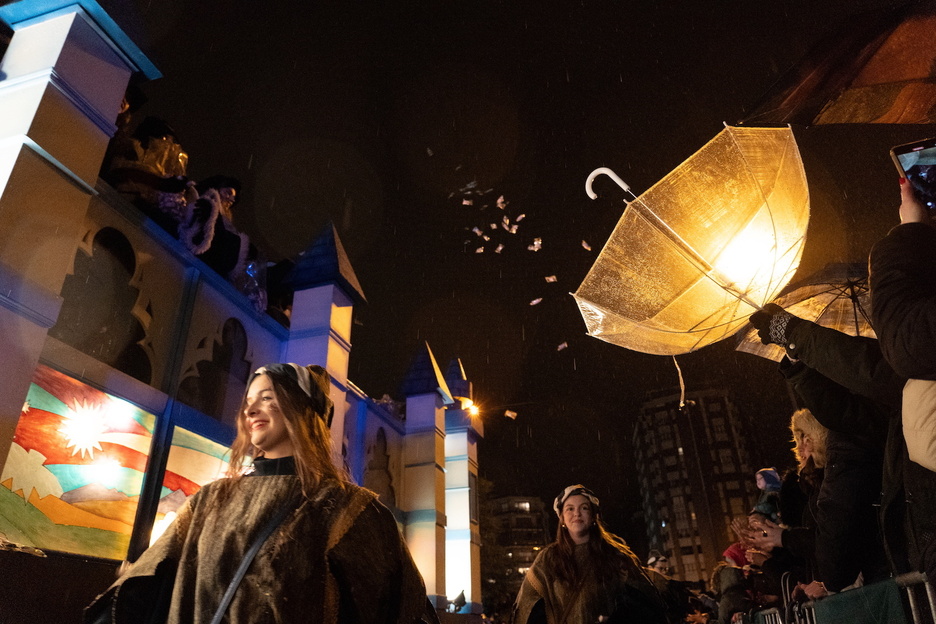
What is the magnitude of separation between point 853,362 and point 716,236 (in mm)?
1984

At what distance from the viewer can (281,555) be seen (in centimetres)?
240

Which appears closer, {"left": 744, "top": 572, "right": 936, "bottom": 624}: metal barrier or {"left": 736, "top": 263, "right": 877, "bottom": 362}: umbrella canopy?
{"left": 744, "top": 572, "right": 936, "bottom": 624}: metal barrier

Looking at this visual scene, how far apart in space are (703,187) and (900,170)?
2.29 metres

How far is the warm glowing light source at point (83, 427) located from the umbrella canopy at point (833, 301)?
705 centimetres

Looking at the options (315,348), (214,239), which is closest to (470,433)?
(315,348)

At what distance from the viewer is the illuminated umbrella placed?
432cm

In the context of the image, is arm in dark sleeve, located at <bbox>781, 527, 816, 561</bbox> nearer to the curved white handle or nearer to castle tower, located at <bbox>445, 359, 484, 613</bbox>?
the curved white handle

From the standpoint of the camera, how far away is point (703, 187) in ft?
15.1

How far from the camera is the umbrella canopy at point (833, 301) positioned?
5.62 m

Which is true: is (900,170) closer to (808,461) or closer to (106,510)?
(808,461)

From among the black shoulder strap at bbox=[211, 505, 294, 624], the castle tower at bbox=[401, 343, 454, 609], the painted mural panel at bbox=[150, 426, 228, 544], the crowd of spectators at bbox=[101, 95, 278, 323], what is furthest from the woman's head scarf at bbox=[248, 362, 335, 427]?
the castle tower at bbox=[401, 343, 454, 609]

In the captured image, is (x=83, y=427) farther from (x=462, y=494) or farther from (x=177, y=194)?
(x=462, y=494)

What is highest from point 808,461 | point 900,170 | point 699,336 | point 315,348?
point 315,348

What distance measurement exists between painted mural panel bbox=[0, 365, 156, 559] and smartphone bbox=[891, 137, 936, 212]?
275 inches
